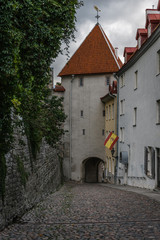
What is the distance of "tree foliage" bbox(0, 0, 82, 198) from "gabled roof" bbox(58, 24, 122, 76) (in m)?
26.4

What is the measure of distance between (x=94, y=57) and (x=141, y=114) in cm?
1920

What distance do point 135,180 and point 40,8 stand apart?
1676cm

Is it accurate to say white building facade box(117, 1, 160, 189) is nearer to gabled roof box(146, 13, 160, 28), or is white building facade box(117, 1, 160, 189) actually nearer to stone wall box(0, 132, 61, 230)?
gabled roof box(146, 13, 160, 28)

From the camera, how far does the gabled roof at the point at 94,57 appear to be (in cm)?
3881

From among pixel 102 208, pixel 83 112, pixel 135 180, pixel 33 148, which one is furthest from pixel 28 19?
pixel 83 112

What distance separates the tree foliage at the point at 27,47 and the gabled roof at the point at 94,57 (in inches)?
1041

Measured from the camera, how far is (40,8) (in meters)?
9.40

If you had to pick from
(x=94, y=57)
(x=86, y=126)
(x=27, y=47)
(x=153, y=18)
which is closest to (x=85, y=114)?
(x=86, y=126)

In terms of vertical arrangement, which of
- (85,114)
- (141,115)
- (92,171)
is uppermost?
(85,114)

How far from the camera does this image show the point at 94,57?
40125 millimetres

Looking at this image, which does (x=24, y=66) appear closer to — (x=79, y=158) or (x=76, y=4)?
(x=76, y=4)

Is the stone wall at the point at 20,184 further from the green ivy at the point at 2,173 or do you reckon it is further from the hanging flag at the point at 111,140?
the hanging flag at the point at 111,140

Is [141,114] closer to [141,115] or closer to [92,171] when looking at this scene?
[141,115]

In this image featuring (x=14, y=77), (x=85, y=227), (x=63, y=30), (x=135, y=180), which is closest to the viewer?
(x=85, y=227)
